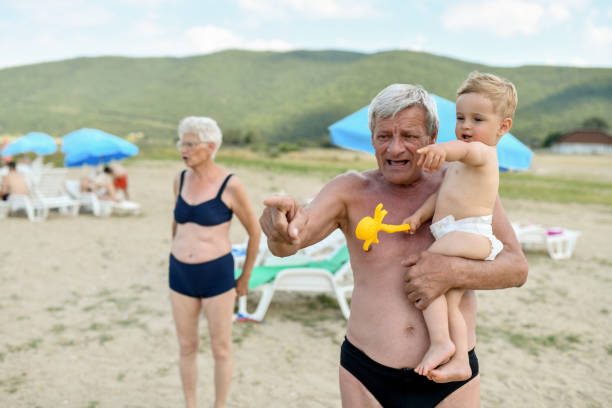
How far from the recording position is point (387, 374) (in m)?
1.61

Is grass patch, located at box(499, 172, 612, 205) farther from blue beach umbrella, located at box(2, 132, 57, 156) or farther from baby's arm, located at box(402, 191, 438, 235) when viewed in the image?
baby's arm, located at box(402, 191, 438, 235)

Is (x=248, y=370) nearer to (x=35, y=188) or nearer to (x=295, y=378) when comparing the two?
(x=295, y=378)

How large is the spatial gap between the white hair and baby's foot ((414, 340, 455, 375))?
690 millimetres

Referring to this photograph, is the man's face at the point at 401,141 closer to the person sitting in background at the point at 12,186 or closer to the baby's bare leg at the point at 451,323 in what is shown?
the baby's bare leg at the point at 451,323

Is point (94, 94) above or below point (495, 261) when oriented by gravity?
above

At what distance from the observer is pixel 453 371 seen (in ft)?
5.12

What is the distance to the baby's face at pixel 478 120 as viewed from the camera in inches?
64.7

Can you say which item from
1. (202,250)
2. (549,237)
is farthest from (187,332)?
(549,237)

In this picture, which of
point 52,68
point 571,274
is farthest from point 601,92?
point 52,68

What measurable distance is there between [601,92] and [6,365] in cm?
9797

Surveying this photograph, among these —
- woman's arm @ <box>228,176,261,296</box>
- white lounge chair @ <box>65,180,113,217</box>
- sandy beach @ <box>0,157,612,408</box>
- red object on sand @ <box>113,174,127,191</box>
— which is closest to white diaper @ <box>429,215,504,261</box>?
woman's arm @ <box>228,176,261,296</box>

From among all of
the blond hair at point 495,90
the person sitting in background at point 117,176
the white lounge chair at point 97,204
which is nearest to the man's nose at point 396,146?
the blond hair at point 495,90

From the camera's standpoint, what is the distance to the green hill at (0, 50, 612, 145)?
68.8 metres

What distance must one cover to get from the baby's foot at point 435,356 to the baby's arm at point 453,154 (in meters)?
0.58
